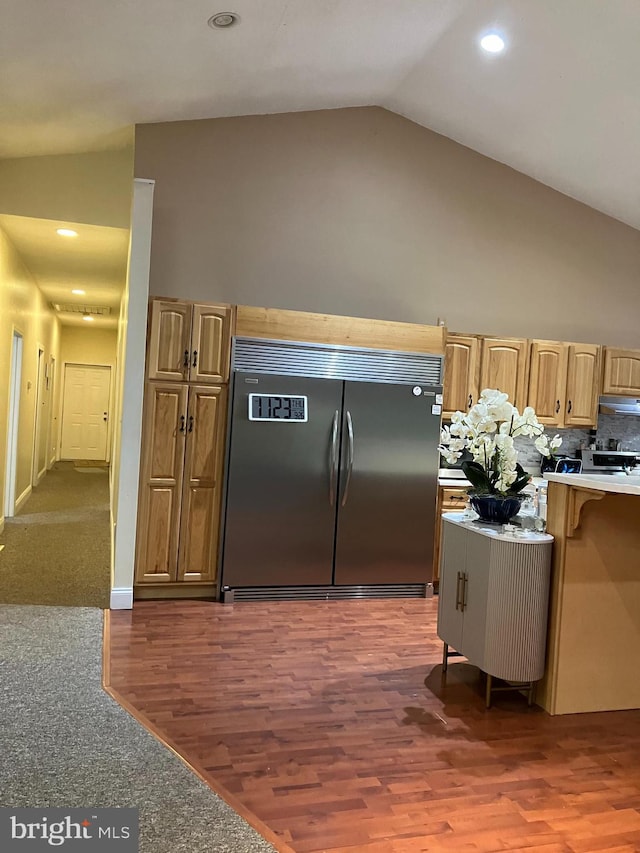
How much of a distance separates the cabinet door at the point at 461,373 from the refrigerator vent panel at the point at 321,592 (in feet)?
4.46

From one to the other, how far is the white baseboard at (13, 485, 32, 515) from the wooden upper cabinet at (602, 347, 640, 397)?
6.06m

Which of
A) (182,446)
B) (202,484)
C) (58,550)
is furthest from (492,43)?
(58,550)

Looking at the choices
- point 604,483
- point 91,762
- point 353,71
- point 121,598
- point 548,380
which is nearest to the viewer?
point 91,762

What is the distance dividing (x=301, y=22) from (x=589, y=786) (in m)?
3.88

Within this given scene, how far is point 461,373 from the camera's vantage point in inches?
198

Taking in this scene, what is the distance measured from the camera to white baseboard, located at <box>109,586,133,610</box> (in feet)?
13.7

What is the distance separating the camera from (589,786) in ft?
7.87

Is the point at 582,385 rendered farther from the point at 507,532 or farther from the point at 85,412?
the point at 85,412

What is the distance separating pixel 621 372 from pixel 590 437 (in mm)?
641

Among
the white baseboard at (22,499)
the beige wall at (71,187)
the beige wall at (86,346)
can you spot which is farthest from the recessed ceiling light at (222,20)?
the beige wall at (86,346)

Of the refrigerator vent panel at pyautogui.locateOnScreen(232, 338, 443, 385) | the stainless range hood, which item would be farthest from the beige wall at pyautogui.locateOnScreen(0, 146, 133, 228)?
the stainless range hood

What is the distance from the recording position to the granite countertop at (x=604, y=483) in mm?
2611

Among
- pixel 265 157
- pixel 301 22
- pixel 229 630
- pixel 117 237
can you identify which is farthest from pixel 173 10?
pixel 229 630

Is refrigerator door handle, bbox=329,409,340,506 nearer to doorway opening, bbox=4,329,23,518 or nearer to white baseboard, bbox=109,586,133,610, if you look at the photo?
white baseboard, bbox=109,586,133,610
